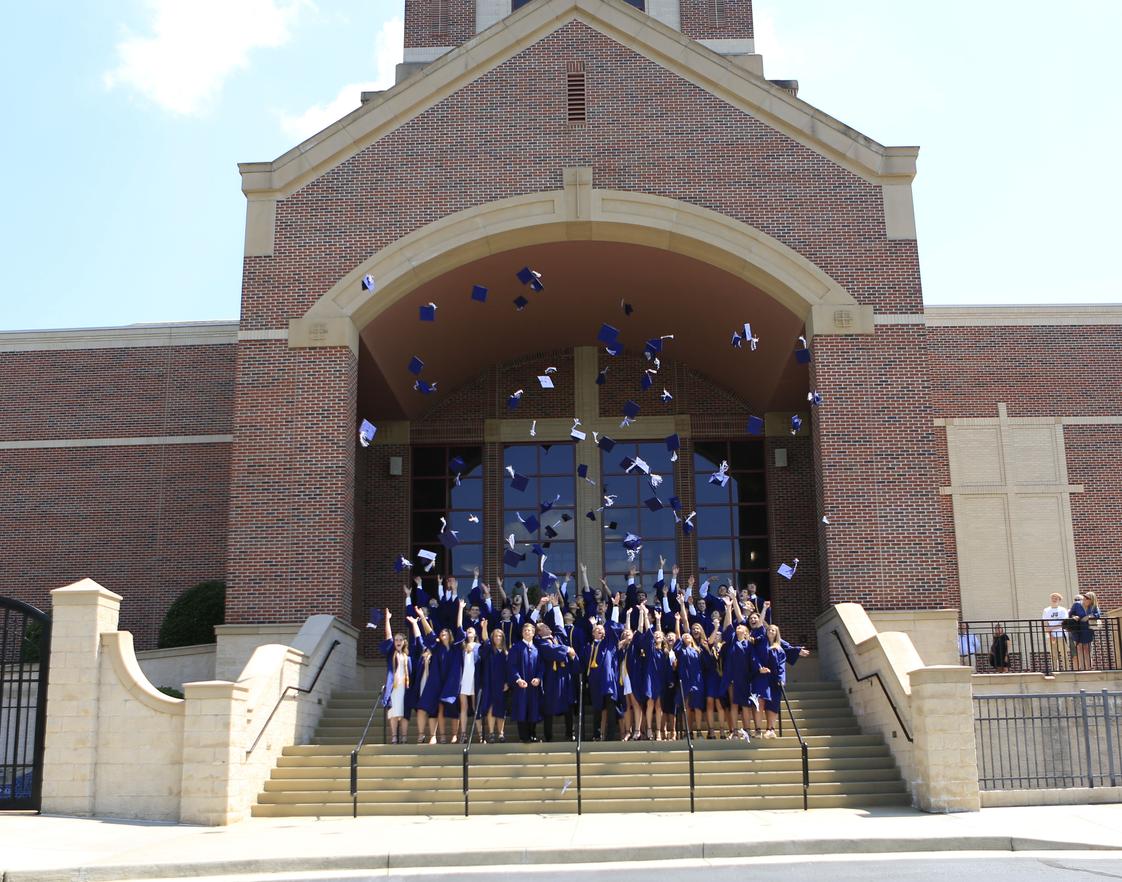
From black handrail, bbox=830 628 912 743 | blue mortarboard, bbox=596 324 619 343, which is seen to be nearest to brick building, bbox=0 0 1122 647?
black handrail, bbox=830 628 912 743

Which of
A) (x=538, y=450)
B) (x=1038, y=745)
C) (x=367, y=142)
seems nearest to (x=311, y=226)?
(x=367, y=142)

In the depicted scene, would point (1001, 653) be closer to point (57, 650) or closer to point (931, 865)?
point (931, 865)

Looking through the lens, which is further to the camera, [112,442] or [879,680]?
[112,442]

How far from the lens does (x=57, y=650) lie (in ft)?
47.1

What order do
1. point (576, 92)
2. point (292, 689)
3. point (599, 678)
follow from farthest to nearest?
point (576, 92) < point (292, 689) < point (599, 678)

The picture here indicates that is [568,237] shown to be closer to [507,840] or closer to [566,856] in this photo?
[507,840]

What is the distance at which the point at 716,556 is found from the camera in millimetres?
23281

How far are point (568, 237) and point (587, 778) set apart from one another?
916 cm

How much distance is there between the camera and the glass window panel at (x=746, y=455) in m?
23.7

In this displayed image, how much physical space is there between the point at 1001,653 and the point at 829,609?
4005 millimetres

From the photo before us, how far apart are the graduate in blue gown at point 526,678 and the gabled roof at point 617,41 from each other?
8669 millimetres

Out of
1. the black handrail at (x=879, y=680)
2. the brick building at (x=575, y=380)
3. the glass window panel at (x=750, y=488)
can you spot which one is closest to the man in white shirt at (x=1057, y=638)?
the brick building at (x=575, y=380)

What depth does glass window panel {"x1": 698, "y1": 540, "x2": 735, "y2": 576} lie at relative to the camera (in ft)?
76.0

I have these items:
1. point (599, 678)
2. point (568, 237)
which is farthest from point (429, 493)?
point (599, 678)
